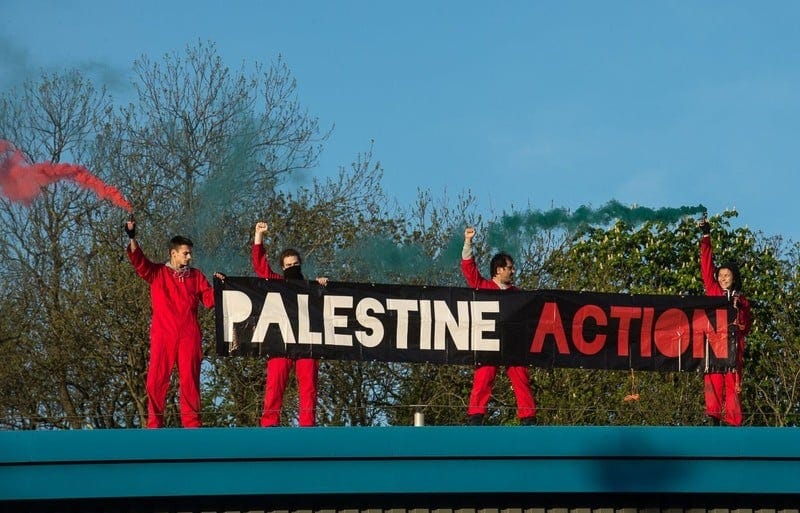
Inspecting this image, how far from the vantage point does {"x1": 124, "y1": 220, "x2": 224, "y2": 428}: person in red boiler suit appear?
45.9ft

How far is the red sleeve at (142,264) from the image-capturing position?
14.1 metres

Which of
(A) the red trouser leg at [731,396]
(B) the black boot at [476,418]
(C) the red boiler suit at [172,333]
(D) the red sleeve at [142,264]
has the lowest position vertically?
(B) the black boot at [476,418]

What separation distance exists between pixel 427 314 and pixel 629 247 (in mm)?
27870

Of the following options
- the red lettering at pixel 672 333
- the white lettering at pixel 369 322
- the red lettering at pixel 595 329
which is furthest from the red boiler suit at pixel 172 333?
the red lettering at pixel 672 333

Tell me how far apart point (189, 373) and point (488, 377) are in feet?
10.3

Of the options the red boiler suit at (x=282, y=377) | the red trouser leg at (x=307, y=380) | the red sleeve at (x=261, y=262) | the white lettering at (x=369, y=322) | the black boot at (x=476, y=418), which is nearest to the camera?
the black boot at (x=476, y=418)

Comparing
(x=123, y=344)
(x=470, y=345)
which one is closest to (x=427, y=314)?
(x=470, y=345)

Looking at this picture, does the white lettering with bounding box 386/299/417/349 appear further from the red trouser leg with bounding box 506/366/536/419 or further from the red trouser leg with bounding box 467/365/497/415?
the red trouser leg with bounding box 506/366/536/419

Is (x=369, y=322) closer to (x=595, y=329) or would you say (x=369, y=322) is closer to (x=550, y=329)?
(x=550, y=329)

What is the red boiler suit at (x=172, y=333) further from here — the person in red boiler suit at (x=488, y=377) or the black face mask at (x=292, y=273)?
the person in red boiler suit at (x=488, y=377)

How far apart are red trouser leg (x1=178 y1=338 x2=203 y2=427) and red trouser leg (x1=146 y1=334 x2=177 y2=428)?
110 millimetres

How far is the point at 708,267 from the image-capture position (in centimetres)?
1558

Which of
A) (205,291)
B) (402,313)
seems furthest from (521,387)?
(205,291)

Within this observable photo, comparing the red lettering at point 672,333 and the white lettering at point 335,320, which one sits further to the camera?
the red lettering at point 672,333
